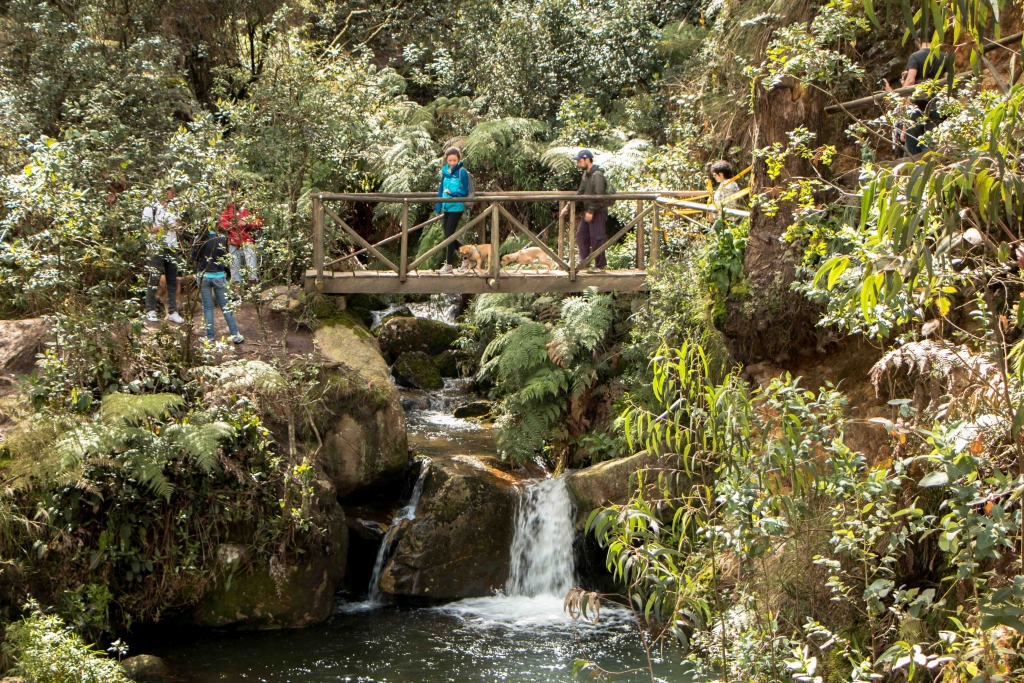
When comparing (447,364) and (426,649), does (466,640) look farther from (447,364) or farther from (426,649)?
(447,364)

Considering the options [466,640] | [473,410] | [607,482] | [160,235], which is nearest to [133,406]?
[160,235]

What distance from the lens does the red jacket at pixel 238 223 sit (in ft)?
28.7

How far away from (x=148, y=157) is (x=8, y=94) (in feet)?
8.05

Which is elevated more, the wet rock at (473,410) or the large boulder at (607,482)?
the wet rock at (473,410)

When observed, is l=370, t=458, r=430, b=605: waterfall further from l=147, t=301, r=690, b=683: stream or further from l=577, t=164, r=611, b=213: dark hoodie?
l=577, t=164, r=611, b=213: dark hoodie

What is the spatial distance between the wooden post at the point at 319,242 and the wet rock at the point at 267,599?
2661 mm

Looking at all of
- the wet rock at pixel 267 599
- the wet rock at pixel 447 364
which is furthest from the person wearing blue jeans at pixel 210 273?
the wet rock at pixel 447 364

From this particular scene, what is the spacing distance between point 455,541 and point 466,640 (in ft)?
4.07

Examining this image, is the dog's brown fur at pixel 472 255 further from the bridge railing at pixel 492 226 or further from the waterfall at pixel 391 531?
the waterfall at pixel 391 531

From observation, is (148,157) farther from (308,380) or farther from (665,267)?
(665,267)

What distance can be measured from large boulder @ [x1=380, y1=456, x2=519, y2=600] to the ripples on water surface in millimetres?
257

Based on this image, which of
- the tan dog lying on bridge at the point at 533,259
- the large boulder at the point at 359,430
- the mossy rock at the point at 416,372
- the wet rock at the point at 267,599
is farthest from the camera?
the mossy rock at the point at 416,372

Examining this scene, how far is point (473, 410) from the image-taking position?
12047 mm

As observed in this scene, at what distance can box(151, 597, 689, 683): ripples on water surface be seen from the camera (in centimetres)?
739
